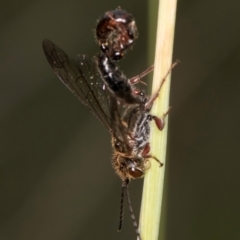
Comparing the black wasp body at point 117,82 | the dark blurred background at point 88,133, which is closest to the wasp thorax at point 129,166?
the black wasp body at point 117,82

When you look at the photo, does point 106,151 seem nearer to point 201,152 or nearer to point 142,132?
point 201,152

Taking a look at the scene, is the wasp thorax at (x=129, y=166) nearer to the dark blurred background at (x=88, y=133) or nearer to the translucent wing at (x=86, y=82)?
the translucent wing at (x=86, y=82)

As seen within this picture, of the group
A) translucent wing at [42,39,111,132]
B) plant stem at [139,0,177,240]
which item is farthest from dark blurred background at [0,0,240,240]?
plant stem at [139,0,177,240]

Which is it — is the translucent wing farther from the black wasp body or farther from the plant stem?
the plant stem

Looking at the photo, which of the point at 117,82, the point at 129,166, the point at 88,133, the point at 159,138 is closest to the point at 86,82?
the point at 117,82

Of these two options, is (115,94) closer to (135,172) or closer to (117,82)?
(117,82)
